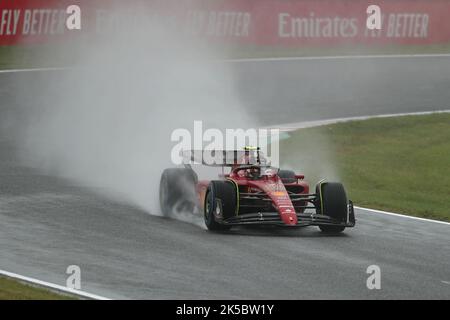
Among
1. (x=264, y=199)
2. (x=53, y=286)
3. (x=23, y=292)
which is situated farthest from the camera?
(x=264, y=199)

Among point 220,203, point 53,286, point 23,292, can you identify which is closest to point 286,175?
point 220,203

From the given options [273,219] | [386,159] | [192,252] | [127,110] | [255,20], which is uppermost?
[255,20]

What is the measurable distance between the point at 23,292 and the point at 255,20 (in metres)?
28.1

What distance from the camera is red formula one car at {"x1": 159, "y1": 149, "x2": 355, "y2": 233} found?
15062mm

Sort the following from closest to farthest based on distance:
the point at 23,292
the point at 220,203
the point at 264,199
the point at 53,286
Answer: the point at 23,292, the point at 53,286, the point at 220,203, the point at 264,199

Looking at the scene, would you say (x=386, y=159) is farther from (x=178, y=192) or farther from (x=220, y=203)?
(x=220, y=203)

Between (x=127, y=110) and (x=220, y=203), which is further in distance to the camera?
(x=127, y=110)

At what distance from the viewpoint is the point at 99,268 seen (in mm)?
12750

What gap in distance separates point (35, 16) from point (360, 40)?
39.6 ft

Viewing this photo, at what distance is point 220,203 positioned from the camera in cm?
1513

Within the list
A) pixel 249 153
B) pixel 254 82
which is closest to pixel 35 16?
pixel 254 82

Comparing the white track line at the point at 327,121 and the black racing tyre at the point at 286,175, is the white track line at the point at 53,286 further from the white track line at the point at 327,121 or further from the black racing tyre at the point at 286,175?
the white track line at the point at 327,121

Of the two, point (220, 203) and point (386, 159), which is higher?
point (386, 159)
